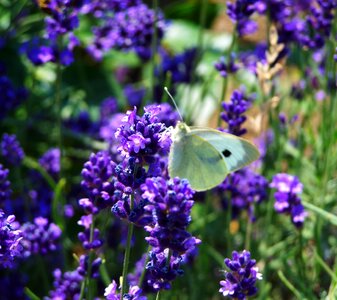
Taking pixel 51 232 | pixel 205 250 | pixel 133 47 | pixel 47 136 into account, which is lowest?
pixel 47 136

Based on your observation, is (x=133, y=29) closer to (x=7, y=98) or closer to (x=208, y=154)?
(x=7, y=98)

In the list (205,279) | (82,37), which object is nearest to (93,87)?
(82,37)

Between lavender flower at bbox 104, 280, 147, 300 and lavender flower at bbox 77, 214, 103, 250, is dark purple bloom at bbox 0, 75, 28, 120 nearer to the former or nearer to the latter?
lavender flower at bbox 77, 214, 103, 250

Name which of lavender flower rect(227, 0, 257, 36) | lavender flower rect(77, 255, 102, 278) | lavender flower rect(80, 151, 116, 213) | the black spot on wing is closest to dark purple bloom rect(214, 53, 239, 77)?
lavender flower rect(227, 0, 257, 36)

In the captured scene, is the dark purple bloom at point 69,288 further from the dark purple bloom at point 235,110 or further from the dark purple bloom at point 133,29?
the dark purple bloom at point 133,29

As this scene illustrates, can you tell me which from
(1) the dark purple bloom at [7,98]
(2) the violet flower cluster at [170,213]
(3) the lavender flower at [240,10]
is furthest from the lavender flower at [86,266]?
(1) the dark purple bloom at [7,98]

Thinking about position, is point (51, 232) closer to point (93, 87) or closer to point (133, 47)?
point (133, 47)
